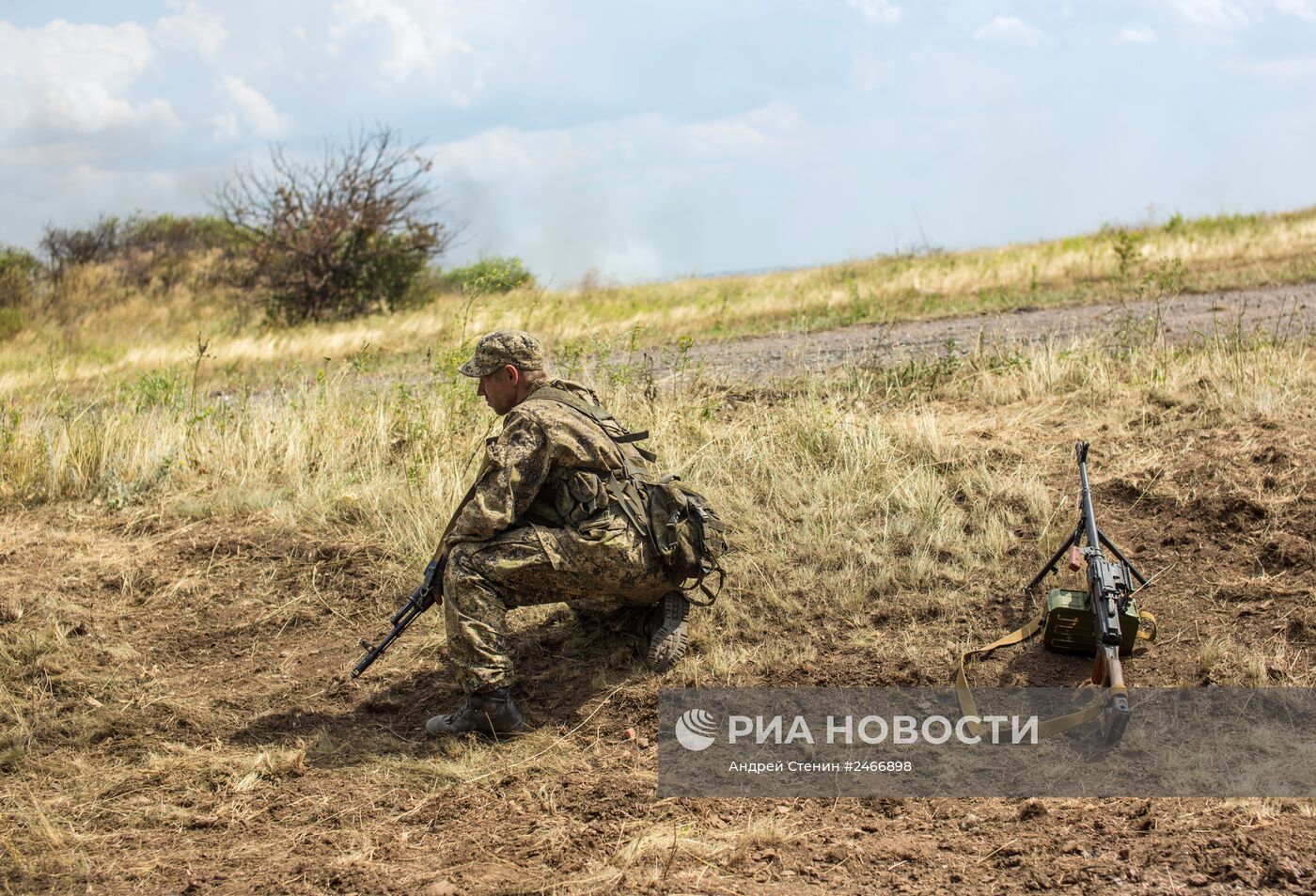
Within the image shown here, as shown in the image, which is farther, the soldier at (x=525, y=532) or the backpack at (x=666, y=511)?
the backpack at (x=666, y=511)

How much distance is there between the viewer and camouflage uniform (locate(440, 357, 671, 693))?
405 centimetres

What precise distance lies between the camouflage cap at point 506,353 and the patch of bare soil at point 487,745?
141cm

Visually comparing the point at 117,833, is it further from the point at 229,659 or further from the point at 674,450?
the point at 674,450

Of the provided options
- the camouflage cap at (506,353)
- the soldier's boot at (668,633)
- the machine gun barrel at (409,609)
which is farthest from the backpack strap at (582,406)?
the machine gun barrel at (409,609)

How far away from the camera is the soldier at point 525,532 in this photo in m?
4.06

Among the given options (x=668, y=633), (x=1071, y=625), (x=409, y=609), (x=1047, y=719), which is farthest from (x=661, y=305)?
(x=1047, y=719)

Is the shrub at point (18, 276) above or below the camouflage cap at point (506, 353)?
above

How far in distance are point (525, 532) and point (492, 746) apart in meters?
0.85

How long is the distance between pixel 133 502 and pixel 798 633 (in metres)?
4.47

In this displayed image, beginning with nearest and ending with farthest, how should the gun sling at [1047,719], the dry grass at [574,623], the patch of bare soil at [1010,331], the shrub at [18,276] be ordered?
the dry grass at [574,623], the gun sling at [1047,719], the patch of bare soil at [1010,331], the shrub at [18,276]

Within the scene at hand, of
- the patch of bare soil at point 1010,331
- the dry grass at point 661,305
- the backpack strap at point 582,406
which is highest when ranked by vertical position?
the dry grass at point 661,305

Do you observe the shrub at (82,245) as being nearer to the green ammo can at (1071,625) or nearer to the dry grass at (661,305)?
the dry grass at (661,305)

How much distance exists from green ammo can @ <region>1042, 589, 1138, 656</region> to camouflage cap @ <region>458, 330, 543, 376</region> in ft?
7.59

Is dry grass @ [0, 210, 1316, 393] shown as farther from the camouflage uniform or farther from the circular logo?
the circular logo
